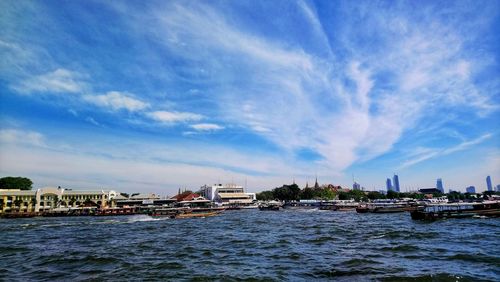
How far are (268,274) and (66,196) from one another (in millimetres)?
96779

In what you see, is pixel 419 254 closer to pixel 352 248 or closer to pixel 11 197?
pixel 352 248

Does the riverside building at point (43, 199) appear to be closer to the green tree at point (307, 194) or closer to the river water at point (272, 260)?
the river water at point (272, 260)

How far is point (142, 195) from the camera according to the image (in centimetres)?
10969

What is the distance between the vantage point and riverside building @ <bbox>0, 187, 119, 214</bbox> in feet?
284

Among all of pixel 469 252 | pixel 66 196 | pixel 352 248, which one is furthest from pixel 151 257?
pixel 66 196

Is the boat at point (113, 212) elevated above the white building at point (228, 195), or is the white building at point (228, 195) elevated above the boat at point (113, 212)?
the white building at point (228, 195)

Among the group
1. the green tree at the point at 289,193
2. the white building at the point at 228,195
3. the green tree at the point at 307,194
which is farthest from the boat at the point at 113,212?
the green tree at the point at 307,194

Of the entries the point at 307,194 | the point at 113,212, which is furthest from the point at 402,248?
the point at 307,194

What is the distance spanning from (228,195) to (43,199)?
5716 centimetres

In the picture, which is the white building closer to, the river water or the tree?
the tree

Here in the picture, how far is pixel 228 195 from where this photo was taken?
372 ft

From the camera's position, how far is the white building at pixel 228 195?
11107cm

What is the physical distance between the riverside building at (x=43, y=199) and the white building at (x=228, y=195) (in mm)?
39121

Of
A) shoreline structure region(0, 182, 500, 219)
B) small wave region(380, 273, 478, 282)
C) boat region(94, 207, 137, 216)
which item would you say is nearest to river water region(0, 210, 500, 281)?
small wave region(380, 273, 478, 282)
